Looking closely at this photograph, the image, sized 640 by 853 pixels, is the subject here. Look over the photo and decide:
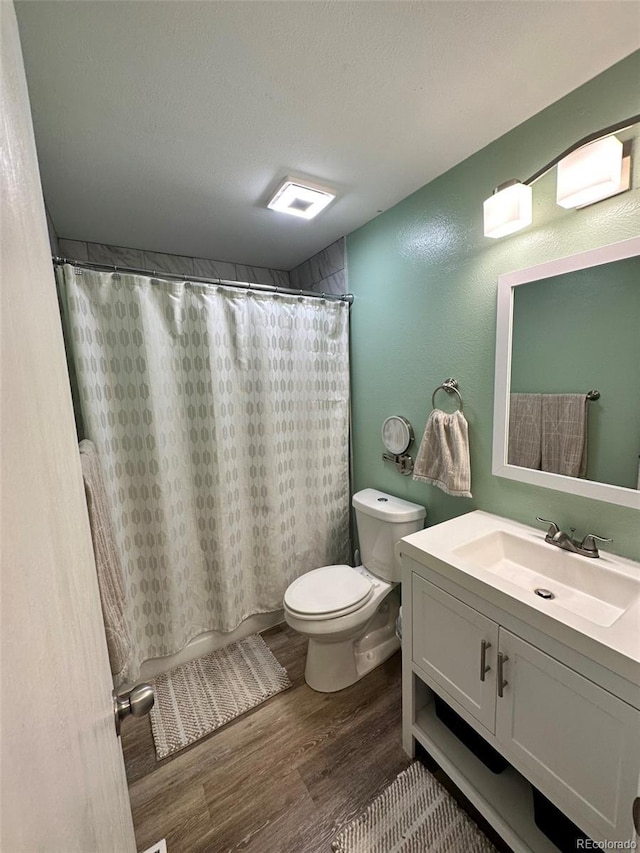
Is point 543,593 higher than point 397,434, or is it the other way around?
point 397,434

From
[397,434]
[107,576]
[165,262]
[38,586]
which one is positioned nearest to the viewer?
[38,586]

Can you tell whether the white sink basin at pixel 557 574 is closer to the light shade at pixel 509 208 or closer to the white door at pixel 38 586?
the white door at pixel 38 586

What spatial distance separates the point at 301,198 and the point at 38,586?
1778mm

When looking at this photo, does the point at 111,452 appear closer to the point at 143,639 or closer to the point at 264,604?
the point at 143,639

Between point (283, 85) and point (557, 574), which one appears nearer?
point (283, 85)

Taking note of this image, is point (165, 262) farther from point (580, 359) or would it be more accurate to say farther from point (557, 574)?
point (557, 574)

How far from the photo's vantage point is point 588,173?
99 centimetres

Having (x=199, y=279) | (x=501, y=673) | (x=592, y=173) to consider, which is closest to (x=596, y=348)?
(x=592, y=173)

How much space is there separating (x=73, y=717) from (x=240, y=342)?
165cm

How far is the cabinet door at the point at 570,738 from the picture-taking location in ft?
2.47

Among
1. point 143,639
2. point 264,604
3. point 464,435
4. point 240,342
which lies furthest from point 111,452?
point 464,435

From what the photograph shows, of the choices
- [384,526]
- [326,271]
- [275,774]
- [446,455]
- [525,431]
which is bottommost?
[275,774]

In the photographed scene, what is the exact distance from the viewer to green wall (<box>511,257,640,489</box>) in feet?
3.45

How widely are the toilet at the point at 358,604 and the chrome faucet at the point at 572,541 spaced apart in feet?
1.96
